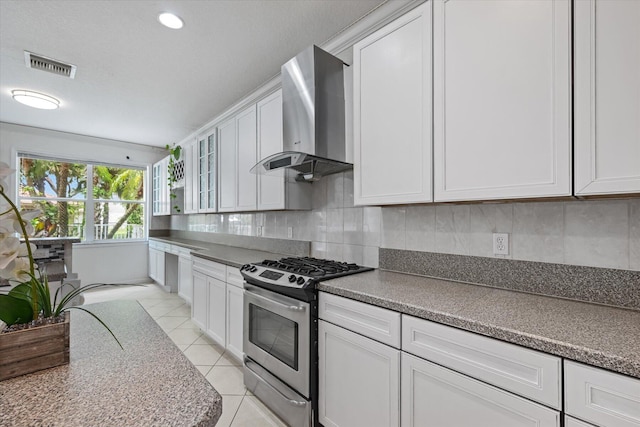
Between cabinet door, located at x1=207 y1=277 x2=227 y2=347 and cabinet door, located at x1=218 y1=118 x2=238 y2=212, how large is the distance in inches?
34.5

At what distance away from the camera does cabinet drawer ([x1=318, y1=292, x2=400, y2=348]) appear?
4.41 ft

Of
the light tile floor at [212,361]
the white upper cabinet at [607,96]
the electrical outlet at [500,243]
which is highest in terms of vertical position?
the white upper cabinet at [607,96]

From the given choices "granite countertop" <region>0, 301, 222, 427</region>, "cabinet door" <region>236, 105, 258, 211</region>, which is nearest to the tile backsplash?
"cabinet door" <region>236, 105, 258, 211</region>

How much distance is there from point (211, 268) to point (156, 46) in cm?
192

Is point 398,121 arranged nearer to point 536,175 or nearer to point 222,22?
point 536,175

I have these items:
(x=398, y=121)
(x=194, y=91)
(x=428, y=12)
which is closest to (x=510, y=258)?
(x=398, y=121)

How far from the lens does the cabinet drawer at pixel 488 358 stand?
93 centimetres

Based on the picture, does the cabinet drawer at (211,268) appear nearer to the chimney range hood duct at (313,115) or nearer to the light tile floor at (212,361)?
the light tile floor at (212,361)

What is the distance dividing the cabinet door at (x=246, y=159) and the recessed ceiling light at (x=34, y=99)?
7.15 feet

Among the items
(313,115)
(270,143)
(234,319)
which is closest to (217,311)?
(234,319)

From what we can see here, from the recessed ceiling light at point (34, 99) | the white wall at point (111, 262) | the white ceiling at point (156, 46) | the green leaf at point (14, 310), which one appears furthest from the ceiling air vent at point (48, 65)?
the white wall at point (111, 262)

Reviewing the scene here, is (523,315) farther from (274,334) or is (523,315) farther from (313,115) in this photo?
(313,115)

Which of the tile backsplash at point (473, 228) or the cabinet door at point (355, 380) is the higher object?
the tile backsplash at point (473, 228)

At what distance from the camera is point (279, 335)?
1.91 metres
